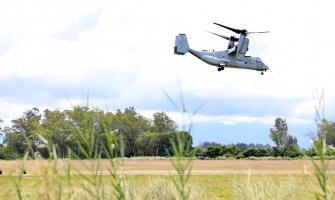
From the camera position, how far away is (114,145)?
453 cm

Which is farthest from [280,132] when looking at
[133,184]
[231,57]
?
[133,184]

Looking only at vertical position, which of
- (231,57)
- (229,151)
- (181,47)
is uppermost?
(181,47)

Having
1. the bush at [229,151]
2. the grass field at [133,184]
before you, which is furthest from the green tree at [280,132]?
the grass field at [133,184]

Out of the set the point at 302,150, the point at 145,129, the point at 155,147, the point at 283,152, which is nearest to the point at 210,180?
the point at 302,150

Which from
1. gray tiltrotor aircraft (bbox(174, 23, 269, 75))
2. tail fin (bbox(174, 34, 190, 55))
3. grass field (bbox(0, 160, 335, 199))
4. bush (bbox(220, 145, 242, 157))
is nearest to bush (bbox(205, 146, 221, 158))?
bush (bbox(220, 145, 242, 157))

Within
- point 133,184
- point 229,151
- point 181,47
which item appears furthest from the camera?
point 229,151

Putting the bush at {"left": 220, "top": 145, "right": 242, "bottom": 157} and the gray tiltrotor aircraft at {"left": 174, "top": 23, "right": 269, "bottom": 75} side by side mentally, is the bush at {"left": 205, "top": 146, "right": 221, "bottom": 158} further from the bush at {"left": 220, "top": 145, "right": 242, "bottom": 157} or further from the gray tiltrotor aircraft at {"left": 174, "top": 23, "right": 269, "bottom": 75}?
the gray tiltrotor aircraft at {"left": 174, "top": 23, "right": 269, "bottom": 75}

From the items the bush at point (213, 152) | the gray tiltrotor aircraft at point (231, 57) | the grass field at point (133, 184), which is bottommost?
the grass field at point (133, 184)

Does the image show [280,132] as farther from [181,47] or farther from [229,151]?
[181,47]

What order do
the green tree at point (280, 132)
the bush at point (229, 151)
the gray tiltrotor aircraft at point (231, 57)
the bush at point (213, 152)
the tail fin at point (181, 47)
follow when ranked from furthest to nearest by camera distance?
the green tree at point (280, 132) < the bush at point (229, 151) < the bush at point (213, 152) < the tail fin at point (181, 47) < the gray tiltrotor aircraft at point (231, 57)

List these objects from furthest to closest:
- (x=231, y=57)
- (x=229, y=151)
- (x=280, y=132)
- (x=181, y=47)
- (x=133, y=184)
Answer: (x=280, y=132)
(x=229, y=151)
(x=231, y=57)
(x=181, y=47)
(x=133, y=184)

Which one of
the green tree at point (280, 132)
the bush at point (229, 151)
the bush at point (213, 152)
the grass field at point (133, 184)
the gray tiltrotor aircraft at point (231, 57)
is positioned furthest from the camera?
the green tree at point (280, 132)

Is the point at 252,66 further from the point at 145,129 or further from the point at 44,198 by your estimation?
the point at 44,198

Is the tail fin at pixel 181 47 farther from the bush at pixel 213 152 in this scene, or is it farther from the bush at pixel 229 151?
the bush at pixel 229 151
